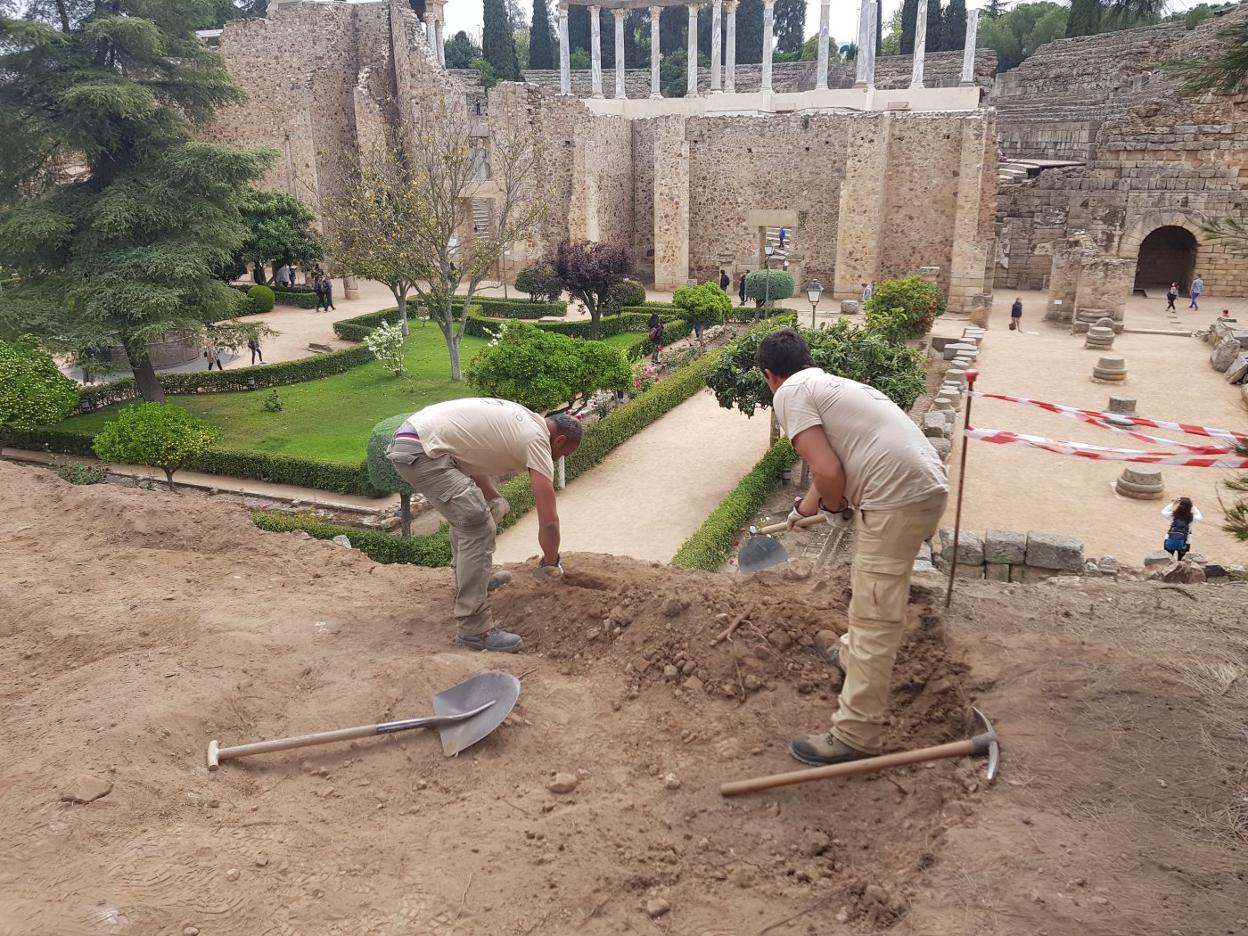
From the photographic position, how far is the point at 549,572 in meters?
5.45

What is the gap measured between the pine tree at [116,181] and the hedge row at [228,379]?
1285mm

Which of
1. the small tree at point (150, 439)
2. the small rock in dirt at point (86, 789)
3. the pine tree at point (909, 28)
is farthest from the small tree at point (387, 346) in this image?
the pine tree at point (909, 28)

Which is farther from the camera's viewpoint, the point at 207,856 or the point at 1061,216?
the point at 1061,216

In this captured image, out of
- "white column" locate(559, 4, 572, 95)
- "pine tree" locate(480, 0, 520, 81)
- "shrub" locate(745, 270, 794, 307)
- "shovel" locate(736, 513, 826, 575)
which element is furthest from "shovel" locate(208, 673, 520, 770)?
"pine tree" locate(480, 0, 520, 81)

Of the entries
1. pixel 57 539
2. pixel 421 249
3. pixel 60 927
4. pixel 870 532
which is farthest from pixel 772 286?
pixel 60 927

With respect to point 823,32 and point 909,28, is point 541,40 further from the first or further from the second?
point 823,32

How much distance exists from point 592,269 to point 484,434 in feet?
54.7

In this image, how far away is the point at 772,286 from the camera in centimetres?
2409

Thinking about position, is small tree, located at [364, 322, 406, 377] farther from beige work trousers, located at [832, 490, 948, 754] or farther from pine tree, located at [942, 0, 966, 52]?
pine tree, located at [942, 0, 966, 52]

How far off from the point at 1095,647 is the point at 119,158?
15956 mm

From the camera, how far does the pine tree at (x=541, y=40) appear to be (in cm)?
4706

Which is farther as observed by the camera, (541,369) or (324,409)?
(324,409)

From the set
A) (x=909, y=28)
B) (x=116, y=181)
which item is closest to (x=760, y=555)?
(x=116, y=181)

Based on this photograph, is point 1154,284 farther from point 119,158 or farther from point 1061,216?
point 119,158
